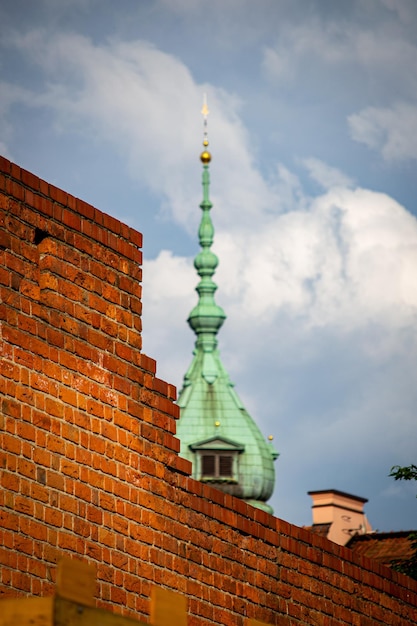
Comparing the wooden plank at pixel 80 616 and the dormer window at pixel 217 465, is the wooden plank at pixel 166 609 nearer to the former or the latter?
the wooden plank at pixel 80 616

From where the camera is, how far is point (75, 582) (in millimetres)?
5816

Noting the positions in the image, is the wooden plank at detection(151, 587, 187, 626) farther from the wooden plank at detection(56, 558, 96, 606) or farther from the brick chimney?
the brick chimney

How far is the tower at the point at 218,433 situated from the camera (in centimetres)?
9988

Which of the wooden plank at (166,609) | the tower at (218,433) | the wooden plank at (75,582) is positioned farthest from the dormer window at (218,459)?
the wooden plank at (75,582)

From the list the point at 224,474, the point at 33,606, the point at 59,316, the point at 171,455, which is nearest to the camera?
the point at 33,606

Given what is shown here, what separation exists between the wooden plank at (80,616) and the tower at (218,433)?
90.3m

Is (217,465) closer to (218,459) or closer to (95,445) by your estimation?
(218,459)

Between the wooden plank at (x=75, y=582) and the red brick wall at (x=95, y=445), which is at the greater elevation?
the red brick wall at (x=95, y=445)

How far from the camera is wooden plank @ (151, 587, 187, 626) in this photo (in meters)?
6.10

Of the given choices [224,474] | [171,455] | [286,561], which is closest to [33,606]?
[171,455]

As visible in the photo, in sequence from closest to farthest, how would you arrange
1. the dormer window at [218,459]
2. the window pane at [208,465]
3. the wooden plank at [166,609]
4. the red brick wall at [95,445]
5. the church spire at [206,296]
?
the wooden plank at [166,609], the red brick wall at [95,445], the dormer window at [218,459], the window pane at [208,465], the church spire at [206,296]

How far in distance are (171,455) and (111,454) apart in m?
0.76

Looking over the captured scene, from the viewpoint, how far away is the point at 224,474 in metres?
101

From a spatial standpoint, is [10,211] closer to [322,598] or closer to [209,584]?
[209,584]
